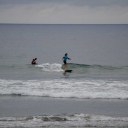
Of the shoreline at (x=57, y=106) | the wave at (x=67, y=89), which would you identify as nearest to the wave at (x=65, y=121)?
the shoreline at (x=57, y=106)

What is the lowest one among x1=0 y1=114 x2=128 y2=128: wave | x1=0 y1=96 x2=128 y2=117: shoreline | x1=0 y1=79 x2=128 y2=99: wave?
x1=0 y1=114 x2=128 y2=128: wave

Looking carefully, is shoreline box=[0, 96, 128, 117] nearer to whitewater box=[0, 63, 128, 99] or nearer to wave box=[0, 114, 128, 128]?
whitewater box=[0, 63, 128, 99]

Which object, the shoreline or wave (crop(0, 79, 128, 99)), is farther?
wave (crop(0, 79, 128, 99))

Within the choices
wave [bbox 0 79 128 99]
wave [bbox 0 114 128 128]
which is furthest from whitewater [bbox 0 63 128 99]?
wave [bbox 0 114 128 128]

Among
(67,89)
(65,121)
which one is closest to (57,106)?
(65,121)

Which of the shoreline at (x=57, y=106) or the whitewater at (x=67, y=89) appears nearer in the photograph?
the shoreline at (x=57, y=106)

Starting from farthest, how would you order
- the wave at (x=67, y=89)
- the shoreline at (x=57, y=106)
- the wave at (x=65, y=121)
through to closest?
the wave at (x=67, y=89), the shoreline at (x=57, y=106), the wave at (x=65, y=121)

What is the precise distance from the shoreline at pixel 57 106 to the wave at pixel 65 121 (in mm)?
789

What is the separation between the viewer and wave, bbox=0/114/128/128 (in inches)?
473

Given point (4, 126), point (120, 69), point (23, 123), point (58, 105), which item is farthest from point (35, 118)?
point (120, 69)

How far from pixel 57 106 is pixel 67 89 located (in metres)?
3.38

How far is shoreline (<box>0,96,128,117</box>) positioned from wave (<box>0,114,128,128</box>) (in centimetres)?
79

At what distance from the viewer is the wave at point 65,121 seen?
12.0m

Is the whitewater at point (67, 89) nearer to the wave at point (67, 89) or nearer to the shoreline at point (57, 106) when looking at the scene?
the wave at point (67, 89)
